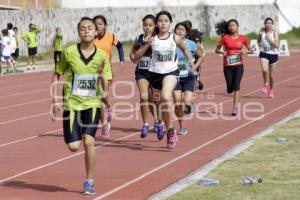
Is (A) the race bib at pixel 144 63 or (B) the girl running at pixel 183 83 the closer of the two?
(A) the race bib at pixel 144 63

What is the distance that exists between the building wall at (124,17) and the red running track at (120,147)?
1839cm

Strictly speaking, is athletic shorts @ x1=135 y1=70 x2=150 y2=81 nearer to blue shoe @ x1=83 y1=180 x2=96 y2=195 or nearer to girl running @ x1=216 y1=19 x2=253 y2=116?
blue shoe @ x1=83 y1=180 x2=96 y2=195

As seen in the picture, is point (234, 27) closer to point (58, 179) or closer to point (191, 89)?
point (191, 89)

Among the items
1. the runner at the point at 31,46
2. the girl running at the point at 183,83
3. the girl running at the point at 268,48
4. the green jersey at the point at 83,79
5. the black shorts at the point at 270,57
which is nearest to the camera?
the green jersey at the point at 83,79

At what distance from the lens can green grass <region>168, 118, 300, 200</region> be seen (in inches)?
340

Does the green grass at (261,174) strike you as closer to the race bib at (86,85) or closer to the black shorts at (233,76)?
the race bib at (86,85)

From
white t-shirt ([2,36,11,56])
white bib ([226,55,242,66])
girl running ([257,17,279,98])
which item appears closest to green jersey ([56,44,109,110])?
white bib ([226,55,242,66])

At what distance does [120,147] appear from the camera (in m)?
13.0

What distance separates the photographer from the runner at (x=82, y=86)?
30.3ft

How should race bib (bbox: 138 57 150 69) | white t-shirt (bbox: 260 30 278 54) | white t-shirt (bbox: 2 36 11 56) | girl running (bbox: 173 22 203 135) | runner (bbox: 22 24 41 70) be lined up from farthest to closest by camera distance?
runner (bbox: 22 24 41 70) → white t-shirt (bbox: 2 36 11 56) → white t-shirt (bbox: 260 30 278 54) → girl running (bbox: 173 22 203 135) → race bib (bbox: 138 57 150 69)

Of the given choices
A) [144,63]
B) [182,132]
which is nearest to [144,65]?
[144,63]

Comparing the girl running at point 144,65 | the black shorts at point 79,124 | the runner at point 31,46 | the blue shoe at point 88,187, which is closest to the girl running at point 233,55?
the girl running at point 144,65

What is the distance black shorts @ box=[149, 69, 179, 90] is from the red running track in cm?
87

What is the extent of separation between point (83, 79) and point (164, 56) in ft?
10.7
